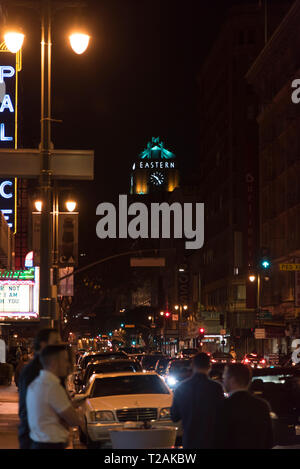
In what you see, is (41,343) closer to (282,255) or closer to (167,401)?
(167,401)

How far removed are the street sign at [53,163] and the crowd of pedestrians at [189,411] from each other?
314 inches

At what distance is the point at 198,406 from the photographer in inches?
357

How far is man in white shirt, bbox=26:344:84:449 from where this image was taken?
8.17 meters

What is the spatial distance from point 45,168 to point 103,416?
4626 mm

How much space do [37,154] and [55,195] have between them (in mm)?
14062

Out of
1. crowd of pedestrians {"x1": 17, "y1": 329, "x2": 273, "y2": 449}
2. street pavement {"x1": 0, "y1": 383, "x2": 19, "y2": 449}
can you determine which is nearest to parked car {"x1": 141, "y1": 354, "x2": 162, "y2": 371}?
street pavement {"x1": 0, "y1": 383, "x2": 19, "y2": 449}

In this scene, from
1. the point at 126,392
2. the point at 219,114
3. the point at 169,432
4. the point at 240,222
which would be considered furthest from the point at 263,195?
the point at 169,432

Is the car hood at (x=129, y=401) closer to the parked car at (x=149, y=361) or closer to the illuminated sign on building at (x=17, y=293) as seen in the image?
the illuminated sign on building at (x=17, y=293)

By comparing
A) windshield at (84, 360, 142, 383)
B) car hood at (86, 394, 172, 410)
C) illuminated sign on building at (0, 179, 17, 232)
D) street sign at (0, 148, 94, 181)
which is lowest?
car hood at (86, 394, 172, 410)

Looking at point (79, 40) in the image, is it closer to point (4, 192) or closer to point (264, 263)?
point (4, 192)

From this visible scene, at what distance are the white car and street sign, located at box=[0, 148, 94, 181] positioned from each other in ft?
13.6

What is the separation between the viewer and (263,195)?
7719 cm

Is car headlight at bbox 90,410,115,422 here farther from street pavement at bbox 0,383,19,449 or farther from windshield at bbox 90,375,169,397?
street pavement at bbox 0,383,19,449

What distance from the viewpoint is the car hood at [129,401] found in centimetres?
1655
